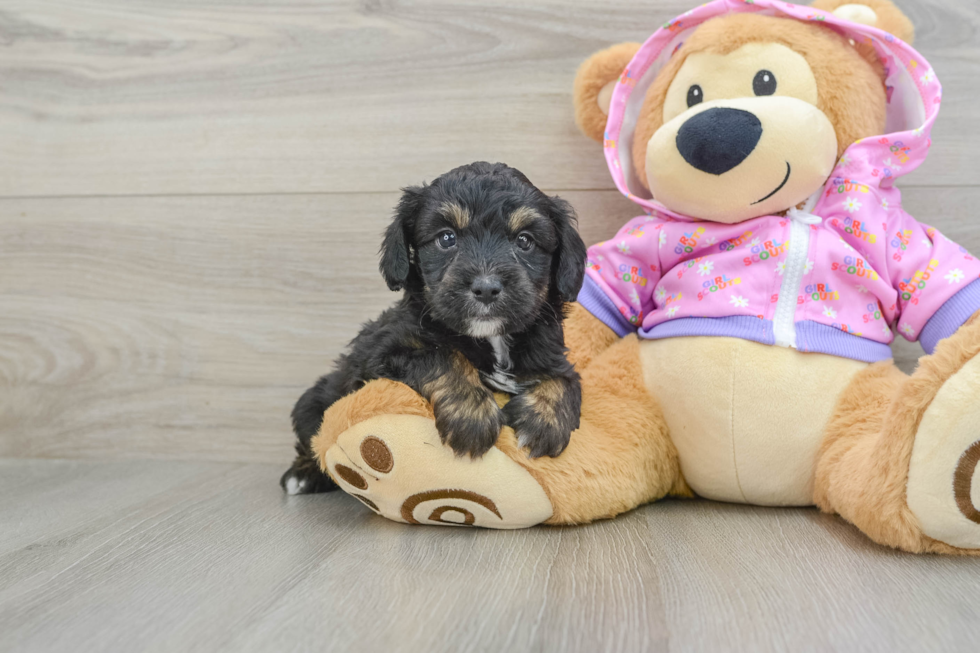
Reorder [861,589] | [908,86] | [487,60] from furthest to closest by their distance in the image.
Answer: [487,60], [908,86], [861,589]

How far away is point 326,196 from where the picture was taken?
2.45m

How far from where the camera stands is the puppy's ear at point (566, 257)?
170 centimetres

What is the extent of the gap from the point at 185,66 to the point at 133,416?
1.28 m

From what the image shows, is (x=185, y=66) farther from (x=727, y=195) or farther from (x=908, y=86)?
(x=908, y=86)

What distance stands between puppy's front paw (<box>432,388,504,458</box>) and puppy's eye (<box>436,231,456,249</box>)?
338 millimetres

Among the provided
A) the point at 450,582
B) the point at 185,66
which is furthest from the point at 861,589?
the point at 185,66

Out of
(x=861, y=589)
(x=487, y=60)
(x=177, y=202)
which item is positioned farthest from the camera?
(x=177, y=202)

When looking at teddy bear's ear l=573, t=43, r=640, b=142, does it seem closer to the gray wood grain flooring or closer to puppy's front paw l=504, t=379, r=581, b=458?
puppy's front paw l=504, t=379, r=581, b=458

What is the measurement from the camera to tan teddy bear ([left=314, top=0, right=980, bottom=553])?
5.23 feet

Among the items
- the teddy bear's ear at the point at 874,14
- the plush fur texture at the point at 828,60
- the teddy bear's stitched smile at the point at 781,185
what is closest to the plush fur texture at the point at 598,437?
the teddy bear's stitched smile at the point at 781,185

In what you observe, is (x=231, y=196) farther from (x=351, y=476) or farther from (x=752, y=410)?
(x=752, y=410)

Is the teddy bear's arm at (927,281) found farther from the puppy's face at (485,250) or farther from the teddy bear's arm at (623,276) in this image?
the puppy's face at (485,250)

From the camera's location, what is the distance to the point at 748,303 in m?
1.78

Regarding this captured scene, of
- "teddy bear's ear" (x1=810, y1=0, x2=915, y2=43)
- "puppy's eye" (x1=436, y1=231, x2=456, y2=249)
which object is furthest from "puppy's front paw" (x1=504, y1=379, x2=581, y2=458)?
"teddy bear's ear" (x1=810, y1=0, x2=915, y2=43)
